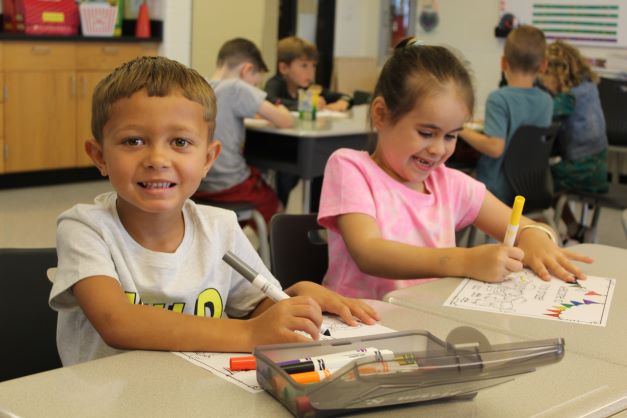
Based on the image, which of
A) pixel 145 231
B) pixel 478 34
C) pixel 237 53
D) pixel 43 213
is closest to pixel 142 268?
pixel 145 231

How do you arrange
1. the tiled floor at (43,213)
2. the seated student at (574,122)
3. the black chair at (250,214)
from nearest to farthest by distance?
the black chair at (250,214), the seated student at (574,122), the tiled floor at (43,213)

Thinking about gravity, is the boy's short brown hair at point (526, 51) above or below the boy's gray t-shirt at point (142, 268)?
above

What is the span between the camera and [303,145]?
3.71 m

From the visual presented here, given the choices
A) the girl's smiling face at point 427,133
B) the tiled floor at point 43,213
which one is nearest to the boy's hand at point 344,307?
the girl's smiling face at point 427,133

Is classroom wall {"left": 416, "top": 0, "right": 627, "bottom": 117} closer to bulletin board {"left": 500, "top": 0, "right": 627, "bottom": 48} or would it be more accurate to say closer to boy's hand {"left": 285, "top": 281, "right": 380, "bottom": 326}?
bulletin board {"left": 500, "top": 0, "right": 627, "bottom": 48}

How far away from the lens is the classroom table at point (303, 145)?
12.2ft

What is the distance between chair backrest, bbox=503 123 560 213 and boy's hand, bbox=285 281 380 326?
2616 millimetres

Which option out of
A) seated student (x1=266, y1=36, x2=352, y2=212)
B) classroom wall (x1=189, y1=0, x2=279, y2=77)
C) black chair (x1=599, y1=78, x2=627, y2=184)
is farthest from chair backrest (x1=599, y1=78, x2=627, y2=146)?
classroom wall (x1=189, y1=0, x2=279, y2=77)

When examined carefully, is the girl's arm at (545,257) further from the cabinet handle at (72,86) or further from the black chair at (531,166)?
the cabinet handle at (72,86)

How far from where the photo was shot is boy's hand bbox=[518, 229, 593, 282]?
1687mm

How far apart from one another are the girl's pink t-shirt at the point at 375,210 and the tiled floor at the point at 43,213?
2.75 metres

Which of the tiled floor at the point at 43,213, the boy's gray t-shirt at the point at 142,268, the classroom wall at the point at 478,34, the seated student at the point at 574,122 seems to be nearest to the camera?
the boy's gray t-shirt at the point at 142,268

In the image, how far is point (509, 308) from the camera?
4.79 feet

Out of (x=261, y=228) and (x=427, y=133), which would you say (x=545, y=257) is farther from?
(x=261, y=228)
